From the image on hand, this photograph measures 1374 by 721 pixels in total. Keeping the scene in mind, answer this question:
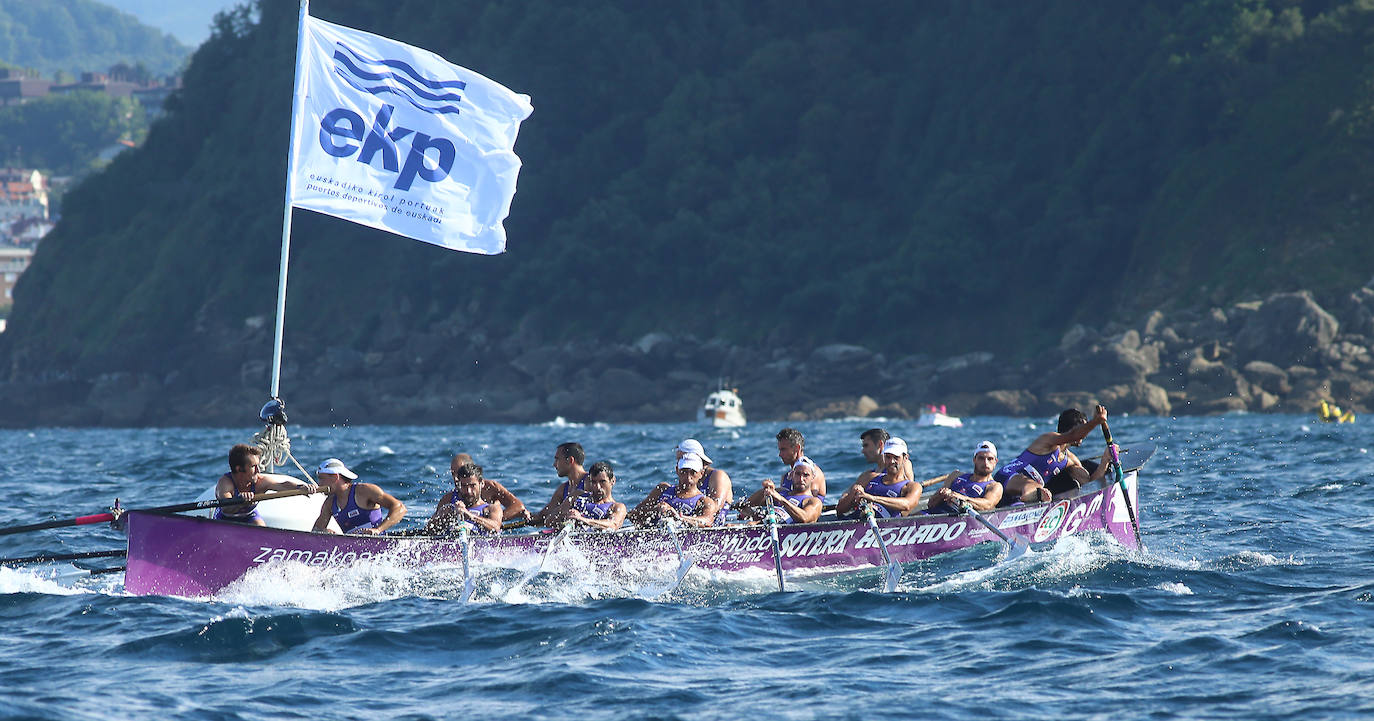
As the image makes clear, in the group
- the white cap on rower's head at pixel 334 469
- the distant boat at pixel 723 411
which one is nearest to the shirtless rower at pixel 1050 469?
the white cap on rower's head at pixel 334 469

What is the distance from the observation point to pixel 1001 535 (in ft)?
49.7

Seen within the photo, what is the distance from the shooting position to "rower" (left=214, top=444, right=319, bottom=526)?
537 inches

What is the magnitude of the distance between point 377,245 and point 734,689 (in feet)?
273

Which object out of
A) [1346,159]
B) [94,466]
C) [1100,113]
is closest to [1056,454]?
[94,466]

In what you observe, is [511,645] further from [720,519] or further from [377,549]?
[720,519]

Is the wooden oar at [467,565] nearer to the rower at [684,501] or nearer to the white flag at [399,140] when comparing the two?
the rower at [684,501]

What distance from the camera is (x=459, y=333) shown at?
82.9 meters

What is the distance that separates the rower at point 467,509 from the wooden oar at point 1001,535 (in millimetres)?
4894

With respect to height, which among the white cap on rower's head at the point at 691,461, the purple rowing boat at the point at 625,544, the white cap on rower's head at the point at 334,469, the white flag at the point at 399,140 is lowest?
the purple rowing boat at the point at 625,544

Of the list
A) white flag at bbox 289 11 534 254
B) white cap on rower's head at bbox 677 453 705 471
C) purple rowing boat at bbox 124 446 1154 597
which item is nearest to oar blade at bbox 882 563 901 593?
purple rowing boat at bbox 124 446 1154 597

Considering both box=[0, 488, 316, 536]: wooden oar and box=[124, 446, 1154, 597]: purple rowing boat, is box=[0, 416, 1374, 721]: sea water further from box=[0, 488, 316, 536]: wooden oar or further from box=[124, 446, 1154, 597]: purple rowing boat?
box=[0, 488, 316, 536]: wooden oar

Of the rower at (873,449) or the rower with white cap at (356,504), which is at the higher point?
the rower at (873,449)

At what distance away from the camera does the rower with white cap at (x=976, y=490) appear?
597 inches

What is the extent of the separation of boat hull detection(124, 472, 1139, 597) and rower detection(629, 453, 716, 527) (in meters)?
0.71
